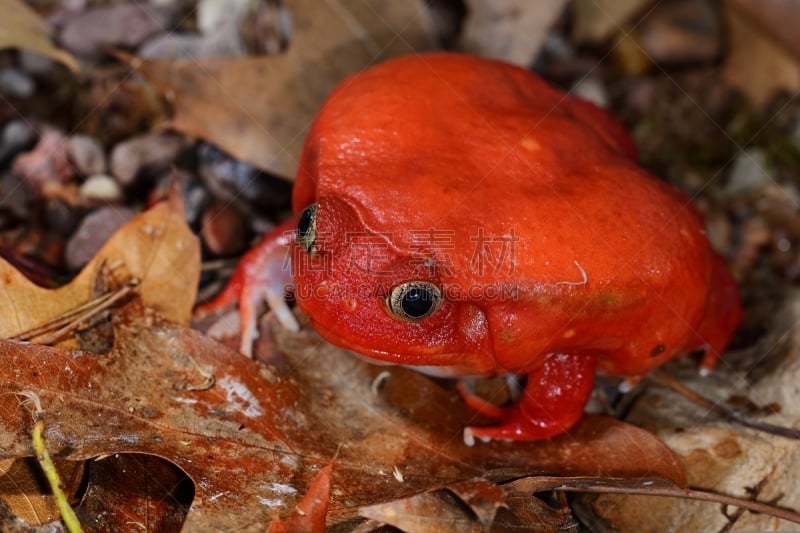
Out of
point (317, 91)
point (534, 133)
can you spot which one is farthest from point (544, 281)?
point (317, 91)

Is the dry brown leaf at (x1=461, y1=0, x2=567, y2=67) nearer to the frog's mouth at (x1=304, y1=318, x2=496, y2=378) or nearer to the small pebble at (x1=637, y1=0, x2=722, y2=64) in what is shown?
the small pebble at (x1=637, y1=0, x2=722, y2=64)

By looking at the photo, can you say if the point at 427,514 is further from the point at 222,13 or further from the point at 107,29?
the point at 107,29

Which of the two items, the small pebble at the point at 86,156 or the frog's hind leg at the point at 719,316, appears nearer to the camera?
the frog's hind leg at the point at 719,316

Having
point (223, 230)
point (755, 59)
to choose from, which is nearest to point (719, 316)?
point (755, 59)

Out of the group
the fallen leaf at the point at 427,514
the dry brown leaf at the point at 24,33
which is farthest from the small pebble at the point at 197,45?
the fallen leaf at the point at 427,514

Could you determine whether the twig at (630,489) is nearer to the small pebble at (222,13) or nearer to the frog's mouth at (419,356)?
the frog's mouth at (419,356)
